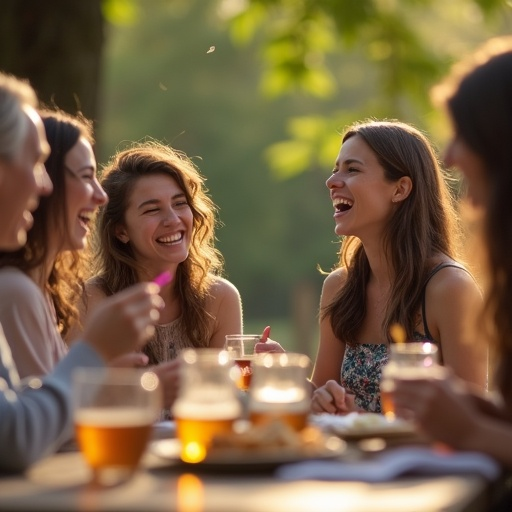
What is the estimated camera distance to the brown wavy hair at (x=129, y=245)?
5.11m

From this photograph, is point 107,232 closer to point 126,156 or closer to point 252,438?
point 126,156

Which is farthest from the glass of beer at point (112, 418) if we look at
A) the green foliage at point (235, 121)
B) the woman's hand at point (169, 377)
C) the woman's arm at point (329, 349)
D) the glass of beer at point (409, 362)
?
the green foliage at point (235, 121)

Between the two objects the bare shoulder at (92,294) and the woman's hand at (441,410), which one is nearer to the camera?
the woman's hand at (441,410)

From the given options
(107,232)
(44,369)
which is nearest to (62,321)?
(44,369)

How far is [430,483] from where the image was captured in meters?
2.19

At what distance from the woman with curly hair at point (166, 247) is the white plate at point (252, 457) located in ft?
8.28

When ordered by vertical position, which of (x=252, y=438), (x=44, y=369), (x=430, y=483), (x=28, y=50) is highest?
(x=28, y=50)

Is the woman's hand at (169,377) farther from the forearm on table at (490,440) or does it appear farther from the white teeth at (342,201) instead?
the white teeth at (342,201)

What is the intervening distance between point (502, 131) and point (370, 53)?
4.51 meters

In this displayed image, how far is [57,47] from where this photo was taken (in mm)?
6160

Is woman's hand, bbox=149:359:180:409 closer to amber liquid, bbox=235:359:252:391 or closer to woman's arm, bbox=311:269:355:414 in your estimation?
amber liquid, bbox=235:359:252:391

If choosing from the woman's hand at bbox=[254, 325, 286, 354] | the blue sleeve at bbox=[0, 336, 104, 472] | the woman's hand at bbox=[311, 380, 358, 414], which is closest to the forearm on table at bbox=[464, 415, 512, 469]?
the blue sleeve at bbox=[0, 336, 104, 472]

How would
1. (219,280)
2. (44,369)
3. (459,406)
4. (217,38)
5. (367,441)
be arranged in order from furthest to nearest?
(217,38) < (219,280) < (44,369) < (367,441) < (459,406)

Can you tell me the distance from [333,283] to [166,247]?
30.8 inches
